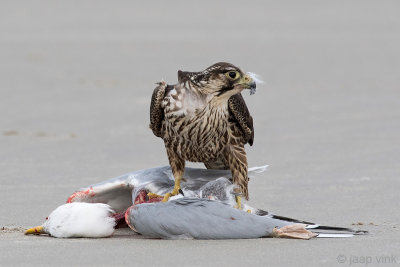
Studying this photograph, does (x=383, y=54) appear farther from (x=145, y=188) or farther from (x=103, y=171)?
(x=145, y=188)

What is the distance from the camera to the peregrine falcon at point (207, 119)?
7.41m

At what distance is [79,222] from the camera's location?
7012 millimetres

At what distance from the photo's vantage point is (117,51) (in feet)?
63.8

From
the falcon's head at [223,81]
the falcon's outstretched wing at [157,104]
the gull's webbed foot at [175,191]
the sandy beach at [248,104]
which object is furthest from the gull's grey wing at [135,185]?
the falcon's head at [223,81]

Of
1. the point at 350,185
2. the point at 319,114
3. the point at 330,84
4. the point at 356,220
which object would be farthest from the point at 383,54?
the point at 356,220

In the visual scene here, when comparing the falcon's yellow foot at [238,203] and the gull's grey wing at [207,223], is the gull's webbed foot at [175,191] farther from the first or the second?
the gull's grey wing at [207,223]

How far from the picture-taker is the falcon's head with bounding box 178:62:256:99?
289 inches

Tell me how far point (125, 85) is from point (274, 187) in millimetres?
6856

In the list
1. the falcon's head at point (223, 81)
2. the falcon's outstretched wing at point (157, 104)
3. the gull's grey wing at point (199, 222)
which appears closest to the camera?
the gull's grey wing at point (199, 222)

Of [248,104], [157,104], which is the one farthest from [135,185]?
[248,104]

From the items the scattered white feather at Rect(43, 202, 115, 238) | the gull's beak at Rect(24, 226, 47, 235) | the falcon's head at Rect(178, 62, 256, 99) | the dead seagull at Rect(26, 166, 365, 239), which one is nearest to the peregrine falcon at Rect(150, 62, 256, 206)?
the falcon's head at Rect(178, 62, 256, 99)

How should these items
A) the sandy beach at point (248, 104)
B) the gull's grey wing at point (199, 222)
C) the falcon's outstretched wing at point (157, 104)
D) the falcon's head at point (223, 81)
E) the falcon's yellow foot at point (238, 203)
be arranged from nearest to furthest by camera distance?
1. the sandy beach at point (248, 104)
2. the gull's grey wing at point (199, 222)
3. the falcon's head at point (223, 81)
4. the falcon's yellow foot at point (238, 203)
5. the falcon's outstretched wing at point (157, 104)

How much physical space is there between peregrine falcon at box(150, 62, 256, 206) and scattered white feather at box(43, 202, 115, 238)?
2.46 ft

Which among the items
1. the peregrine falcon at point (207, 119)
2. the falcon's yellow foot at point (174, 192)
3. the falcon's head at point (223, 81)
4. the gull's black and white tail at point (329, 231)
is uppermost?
the falcon's head at point (223, 81)
